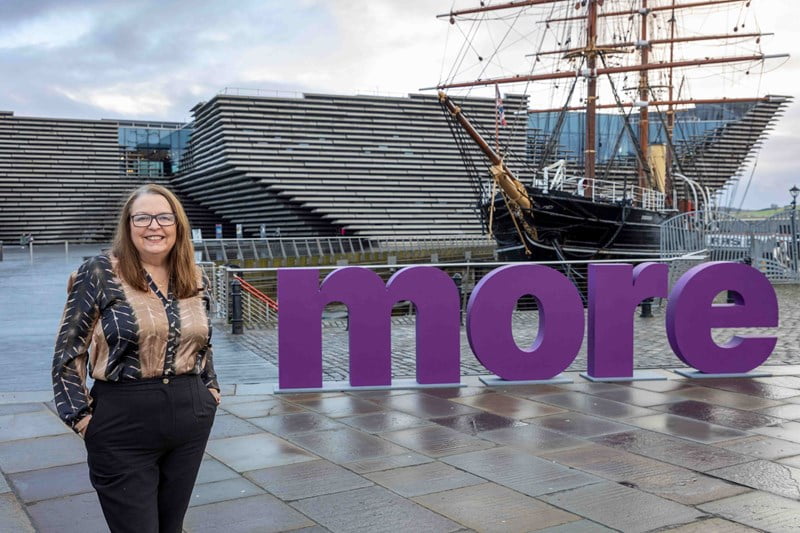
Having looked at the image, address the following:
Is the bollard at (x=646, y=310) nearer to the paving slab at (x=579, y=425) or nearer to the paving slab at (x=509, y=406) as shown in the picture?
the paving slab at (x=509, y=406)

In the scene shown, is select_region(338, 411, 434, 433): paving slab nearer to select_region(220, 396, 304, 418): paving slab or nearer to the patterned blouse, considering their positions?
select_region(220, 396, 304, 418): paving slab

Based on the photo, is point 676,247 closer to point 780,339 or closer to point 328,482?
point 780,339

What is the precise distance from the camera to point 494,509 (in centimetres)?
427

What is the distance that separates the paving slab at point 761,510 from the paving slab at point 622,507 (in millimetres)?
158

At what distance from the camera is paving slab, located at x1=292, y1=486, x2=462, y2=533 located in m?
4.02

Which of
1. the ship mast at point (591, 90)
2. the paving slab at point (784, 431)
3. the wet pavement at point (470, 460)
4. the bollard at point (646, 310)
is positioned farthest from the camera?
the ship mast at point (591, 90)

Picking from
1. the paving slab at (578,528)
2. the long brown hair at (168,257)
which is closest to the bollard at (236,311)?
the paving slab at (578,528)

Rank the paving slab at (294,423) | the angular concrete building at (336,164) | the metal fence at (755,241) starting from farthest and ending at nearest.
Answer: the angular concrete building at (336,164) → the metal fence at (755,241) → the paving slab at (294,423)

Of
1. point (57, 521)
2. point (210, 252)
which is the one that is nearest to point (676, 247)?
point (210, 252)

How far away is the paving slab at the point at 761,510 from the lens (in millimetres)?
3965

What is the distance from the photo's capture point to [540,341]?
7930mm

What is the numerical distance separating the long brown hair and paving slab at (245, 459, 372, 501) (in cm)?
201

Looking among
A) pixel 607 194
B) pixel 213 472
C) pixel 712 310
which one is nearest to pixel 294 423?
pixel 213 472

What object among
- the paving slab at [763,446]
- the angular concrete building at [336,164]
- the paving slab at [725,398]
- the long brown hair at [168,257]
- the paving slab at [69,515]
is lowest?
the paving slab at [69,515]
